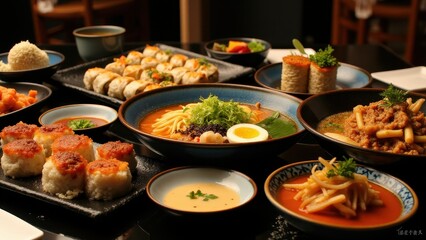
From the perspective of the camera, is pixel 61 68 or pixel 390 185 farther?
pixel 61 68

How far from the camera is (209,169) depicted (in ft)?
6.40

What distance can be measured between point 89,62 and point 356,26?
9.86 feet

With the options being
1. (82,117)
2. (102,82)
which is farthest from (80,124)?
(102,82)

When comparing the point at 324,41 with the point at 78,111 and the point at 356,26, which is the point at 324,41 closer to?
the point at 356,26

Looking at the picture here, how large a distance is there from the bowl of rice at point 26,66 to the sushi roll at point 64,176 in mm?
1243

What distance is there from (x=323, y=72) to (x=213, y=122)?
0.83m

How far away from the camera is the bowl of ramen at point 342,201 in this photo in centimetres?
156

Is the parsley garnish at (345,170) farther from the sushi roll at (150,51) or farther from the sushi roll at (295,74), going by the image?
the sushi roll at (150,51)

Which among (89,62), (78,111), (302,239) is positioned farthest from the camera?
(89,62)

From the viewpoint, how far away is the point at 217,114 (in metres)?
2.36

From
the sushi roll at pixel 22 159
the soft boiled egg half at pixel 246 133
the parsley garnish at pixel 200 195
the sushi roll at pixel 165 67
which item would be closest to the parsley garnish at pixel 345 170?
the parsley garnish at pixel 200 195

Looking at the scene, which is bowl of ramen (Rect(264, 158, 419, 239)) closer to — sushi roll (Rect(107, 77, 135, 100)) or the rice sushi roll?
the rice sushi roll

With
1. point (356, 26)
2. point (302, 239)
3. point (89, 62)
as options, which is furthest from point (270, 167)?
point (356, 26)

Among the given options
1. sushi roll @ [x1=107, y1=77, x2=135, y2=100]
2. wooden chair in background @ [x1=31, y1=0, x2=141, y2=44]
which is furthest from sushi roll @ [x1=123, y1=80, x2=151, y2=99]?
wooden chair in background @ [x1=31, y1=0, x2=141, y2=44]
